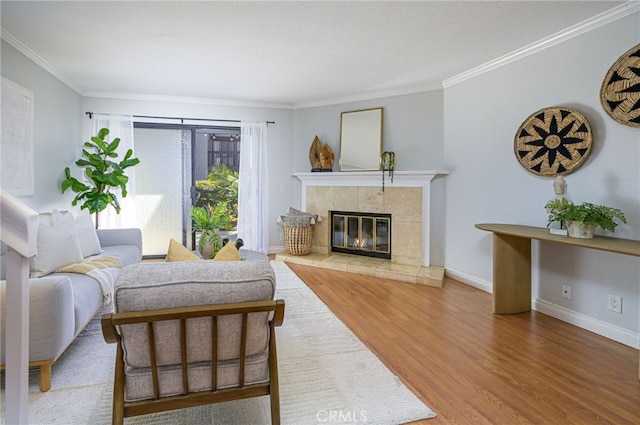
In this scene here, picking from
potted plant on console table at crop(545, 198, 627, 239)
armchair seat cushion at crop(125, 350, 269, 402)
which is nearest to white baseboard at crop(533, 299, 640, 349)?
potted plant on console table at crop(545, 198, 627, 239)

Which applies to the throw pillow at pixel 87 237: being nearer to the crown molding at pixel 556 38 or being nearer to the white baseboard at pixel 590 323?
the white baseboard at pixel 590 323

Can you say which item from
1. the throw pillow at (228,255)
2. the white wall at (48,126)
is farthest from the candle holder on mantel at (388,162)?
the white wall at (48,126)

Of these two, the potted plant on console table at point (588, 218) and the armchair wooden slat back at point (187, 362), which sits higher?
the potted plant on console table at point (588, 218)

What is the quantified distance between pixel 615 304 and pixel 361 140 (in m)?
3.32

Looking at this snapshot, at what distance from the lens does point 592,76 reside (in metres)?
Result: 2.68

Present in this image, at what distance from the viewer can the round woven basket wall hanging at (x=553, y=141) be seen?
273 cm

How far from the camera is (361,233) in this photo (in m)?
4.92

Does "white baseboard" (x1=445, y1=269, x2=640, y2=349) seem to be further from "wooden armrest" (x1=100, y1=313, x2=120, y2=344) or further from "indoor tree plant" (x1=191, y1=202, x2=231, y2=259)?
"wooden armrest" (x1=100, y1=313, x2=120, y2=344)

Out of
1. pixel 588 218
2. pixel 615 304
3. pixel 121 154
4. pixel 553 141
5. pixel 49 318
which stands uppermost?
pixel 121 154

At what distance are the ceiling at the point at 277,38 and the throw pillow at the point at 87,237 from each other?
1658mm

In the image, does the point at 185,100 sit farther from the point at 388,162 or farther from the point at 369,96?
the point at 388,162

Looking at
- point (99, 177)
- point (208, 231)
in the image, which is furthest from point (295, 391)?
point (99, 177)

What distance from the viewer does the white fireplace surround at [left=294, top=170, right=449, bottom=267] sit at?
4277mm

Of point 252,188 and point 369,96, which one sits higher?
point 369,96
